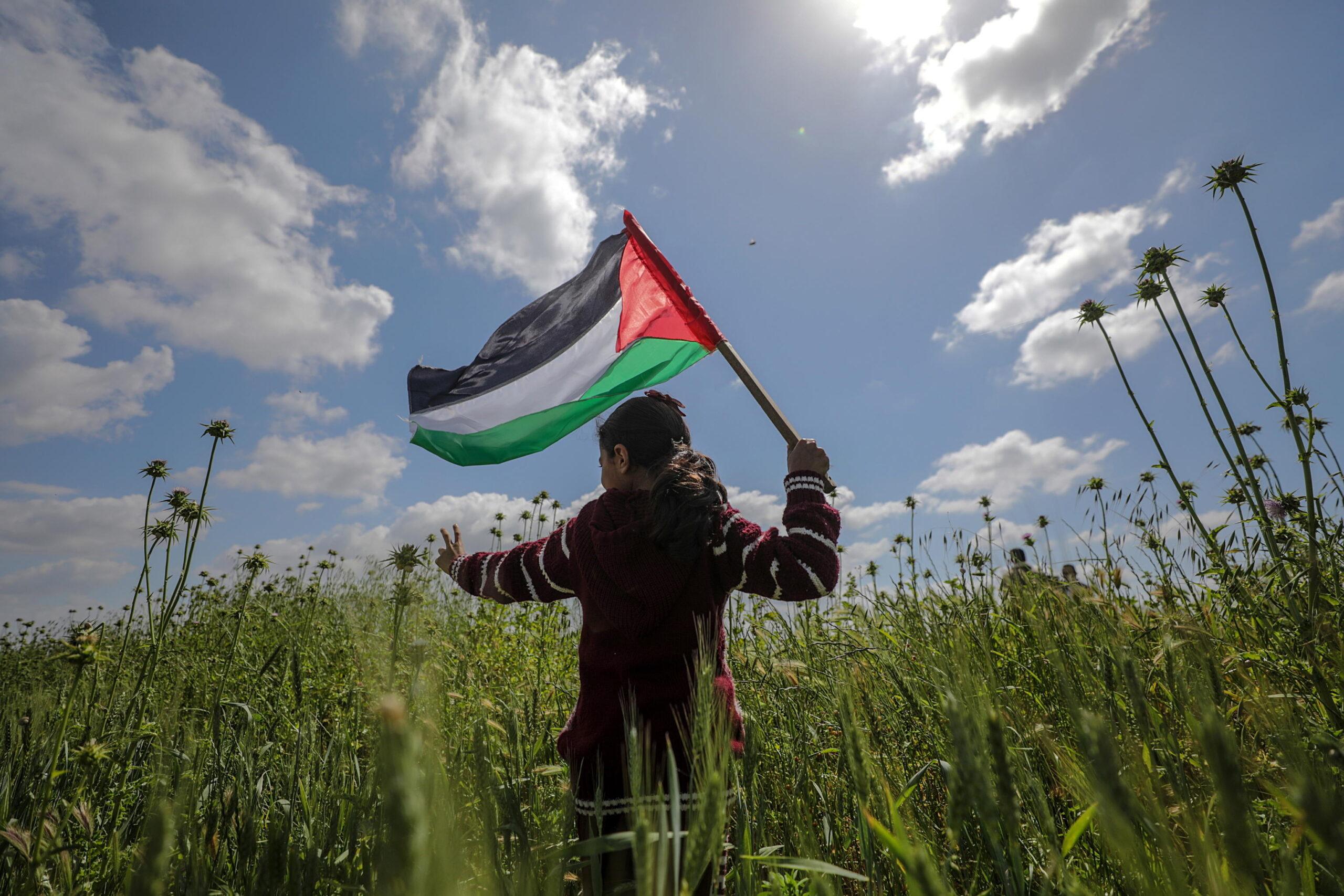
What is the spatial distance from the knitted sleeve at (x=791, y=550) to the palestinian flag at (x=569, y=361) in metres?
1.61

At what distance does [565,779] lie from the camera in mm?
2941

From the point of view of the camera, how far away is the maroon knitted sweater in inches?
106

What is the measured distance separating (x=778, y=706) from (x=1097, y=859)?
5.80ft

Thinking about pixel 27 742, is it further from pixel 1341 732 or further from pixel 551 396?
pixel 1341 732

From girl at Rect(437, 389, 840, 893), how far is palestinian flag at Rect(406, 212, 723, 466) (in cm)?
153

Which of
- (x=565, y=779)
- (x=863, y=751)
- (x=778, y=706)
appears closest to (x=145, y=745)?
(x=565, y=779)

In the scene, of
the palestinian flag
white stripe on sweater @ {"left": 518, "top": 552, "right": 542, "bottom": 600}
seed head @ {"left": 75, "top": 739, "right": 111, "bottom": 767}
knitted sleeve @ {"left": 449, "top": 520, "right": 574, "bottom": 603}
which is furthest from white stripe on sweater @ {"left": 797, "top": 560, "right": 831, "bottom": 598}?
seed head @ {"left": 75, "top": 739, "right": 111, "bottom": 767}

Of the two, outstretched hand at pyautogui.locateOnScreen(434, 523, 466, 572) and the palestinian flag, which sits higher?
the palestinian flag

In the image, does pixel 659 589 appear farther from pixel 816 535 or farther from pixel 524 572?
pixel 524 572

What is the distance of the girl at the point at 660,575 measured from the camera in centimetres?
267

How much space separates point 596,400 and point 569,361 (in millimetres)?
461

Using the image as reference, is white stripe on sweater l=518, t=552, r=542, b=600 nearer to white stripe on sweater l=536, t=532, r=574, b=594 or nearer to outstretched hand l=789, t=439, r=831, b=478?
white stripe on sweater l=536, t=532, r=574, b=594

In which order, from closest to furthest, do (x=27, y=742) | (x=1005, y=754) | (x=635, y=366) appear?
(x=1005, y=754)
(x=27, y=742)
(x=635, y=366)

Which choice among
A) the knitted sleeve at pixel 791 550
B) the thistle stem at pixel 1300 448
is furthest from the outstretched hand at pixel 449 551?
the thistle stem at pixel 1300 448
